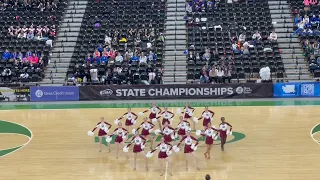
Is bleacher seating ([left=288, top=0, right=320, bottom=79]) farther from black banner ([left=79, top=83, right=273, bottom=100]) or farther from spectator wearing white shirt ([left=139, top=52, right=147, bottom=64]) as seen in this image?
spectator wearing white shirt ([left=139, top=52, right=147, bottom=64])

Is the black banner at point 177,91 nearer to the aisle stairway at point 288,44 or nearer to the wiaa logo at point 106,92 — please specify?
the wiaa logo at point 106,92

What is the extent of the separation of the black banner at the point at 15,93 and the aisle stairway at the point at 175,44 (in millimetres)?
9367

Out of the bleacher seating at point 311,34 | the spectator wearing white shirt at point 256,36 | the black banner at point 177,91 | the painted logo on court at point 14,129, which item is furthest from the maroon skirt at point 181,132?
the spectator wearing white shirt at point 256,36

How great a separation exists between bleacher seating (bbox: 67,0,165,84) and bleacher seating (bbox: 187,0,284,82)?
8.74 ft

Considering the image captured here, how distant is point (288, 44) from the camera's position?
34344mm

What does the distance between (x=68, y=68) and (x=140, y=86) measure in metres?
7.04

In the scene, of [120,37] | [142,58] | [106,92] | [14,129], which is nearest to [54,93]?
[106,92]

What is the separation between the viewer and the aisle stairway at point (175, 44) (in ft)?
106

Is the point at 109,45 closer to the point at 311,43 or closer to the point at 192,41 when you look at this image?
the point at 192,41

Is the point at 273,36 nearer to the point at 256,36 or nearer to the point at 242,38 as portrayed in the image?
the point at 256,36

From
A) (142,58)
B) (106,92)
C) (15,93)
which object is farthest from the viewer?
(142,58)

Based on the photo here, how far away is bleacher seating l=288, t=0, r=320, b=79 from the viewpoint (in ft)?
103

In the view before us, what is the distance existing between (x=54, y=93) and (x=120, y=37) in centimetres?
824

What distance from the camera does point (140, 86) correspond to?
29.1 metres
